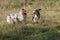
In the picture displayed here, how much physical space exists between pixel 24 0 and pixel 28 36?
8.13 meters

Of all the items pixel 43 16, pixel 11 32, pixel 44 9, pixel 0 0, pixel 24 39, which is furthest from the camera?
pixel 0 0

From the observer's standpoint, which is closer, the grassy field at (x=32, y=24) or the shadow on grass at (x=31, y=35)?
the shadow on grass at (x=31, y=35)

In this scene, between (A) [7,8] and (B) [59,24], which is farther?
(A) [7,8]

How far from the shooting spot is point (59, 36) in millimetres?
9281

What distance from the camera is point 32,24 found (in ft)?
38.9

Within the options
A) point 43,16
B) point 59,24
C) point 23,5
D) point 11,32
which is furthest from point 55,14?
point 11,32

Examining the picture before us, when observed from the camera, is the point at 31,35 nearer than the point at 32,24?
Yes

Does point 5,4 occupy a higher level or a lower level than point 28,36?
higher

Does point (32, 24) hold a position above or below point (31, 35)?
above

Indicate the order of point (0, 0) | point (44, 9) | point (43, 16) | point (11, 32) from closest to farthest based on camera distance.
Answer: point (11, 32) → point (43, 16) → point (44, 9) → point (0, 0)

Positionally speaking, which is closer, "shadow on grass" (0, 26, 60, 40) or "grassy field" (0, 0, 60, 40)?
"shadow on grass" (0, 26, 60, 40)

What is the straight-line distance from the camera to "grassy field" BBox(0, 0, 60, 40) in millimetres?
9352

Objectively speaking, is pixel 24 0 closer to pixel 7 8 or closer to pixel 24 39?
pixel 7 8

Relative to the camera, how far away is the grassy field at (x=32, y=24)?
935 cm
